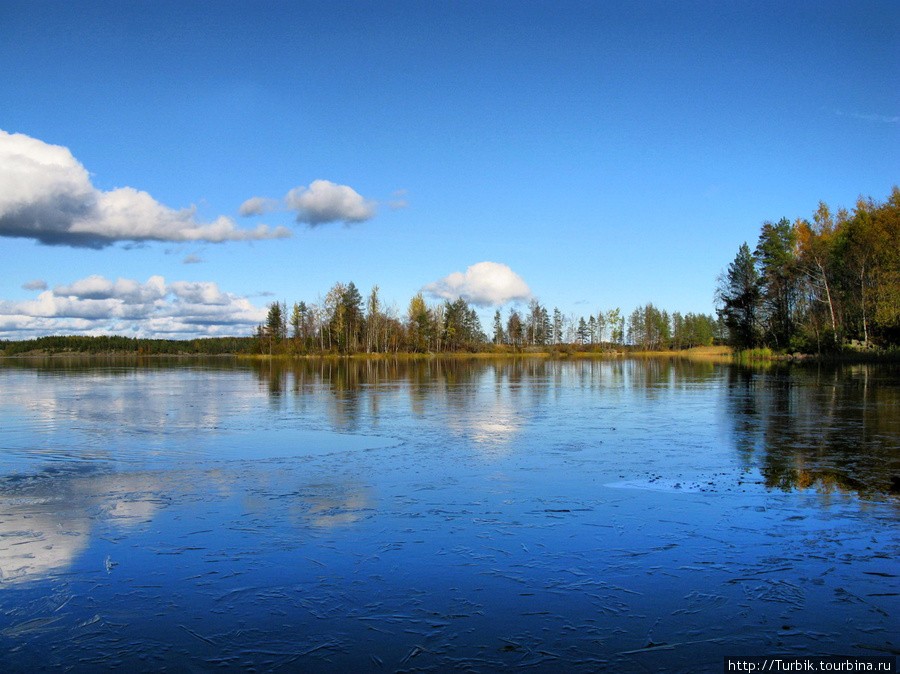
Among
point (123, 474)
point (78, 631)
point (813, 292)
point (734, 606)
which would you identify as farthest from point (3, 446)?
point (813, 292)

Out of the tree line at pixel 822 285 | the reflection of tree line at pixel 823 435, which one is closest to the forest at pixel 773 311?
the tree line at pixel 822 285

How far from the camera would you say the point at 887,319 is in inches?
1662

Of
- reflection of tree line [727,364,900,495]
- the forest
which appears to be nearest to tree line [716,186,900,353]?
the forest

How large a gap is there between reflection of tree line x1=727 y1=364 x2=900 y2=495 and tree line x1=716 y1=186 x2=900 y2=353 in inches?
913

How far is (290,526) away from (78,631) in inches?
114

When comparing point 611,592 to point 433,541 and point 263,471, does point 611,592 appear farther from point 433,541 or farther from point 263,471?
point 263,471

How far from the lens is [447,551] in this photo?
6500 mm

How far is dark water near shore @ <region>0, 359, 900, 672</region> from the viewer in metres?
4.53

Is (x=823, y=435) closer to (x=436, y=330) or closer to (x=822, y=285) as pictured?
(x=822, y=285)

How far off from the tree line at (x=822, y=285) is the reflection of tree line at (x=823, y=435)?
23.2 m

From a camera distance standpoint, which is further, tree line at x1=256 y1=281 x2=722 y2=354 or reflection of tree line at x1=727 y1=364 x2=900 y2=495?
tree line at x1=256 y1=281 x2=722 y2=354

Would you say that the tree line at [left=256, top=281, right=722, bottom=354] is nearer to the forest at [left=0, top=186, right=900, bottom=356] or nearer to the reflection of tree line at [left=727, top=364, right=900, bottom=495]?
the forest at [left=0, top=186, right=900, bottom=356]

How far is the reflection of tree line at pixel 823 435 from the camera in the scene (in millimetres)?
9750

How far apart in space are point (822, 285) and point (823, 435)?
4667cm
